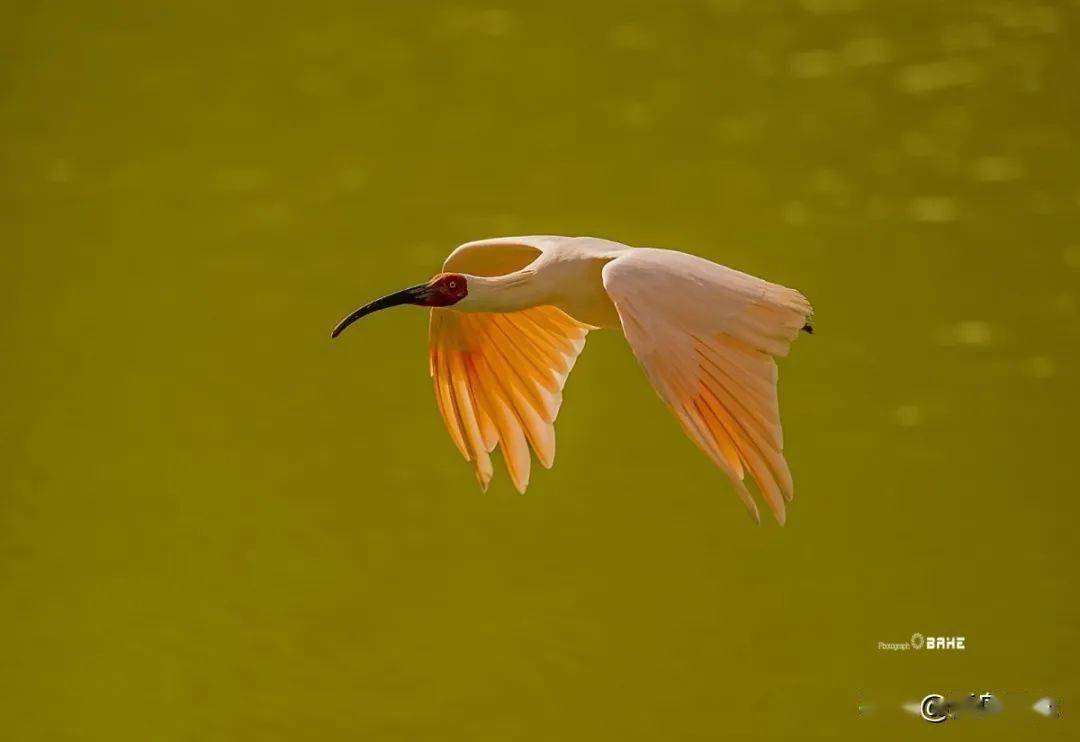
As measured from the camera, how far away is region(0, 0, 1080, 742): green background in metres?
2.78

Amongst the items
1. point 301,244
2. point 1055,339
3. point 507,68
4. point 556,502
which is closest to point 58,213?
point 301,244

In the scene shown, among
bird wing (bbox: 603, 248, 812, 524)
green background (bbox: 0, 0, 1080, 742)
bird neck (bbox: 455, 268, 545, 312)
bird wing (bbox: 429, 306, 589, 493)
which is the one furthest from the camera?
green background (bbox: 0, 0, 1080, 742)

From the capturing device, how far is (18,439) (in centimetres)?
306

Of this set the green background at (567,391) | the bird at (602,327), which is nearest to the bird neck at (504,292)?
the bird at (602,327)

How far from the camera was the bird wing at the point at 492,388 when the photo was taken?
2.23m

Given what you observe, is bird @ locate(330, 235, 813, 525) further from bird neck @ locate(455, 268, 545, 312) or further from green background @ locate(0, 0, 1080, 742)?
green background @ locate(0, 0, 1080, 742)

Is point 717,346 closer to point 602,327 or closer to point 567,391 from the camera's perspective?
point 602,327

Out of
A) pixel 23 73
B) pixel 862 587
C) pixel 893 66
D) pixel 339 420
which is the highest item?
pixel 23 73

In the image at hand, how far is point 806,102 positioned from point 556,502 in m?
0.85

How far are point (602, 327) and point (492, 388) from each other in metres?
0.22

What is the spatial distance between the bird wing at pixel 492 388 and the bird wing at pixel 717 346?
44 centimetres

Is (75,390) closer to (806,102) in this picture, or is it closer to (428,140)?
(428,140)

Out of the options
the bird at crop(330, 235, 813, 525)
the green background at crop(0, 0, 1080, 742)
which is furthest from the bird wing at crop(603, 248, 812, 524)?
the green background at crop(0, 0, 1080, 742)

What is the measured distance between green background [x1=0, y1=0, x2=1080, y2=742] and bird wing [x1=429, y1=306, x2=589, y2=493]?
1.96 feet
